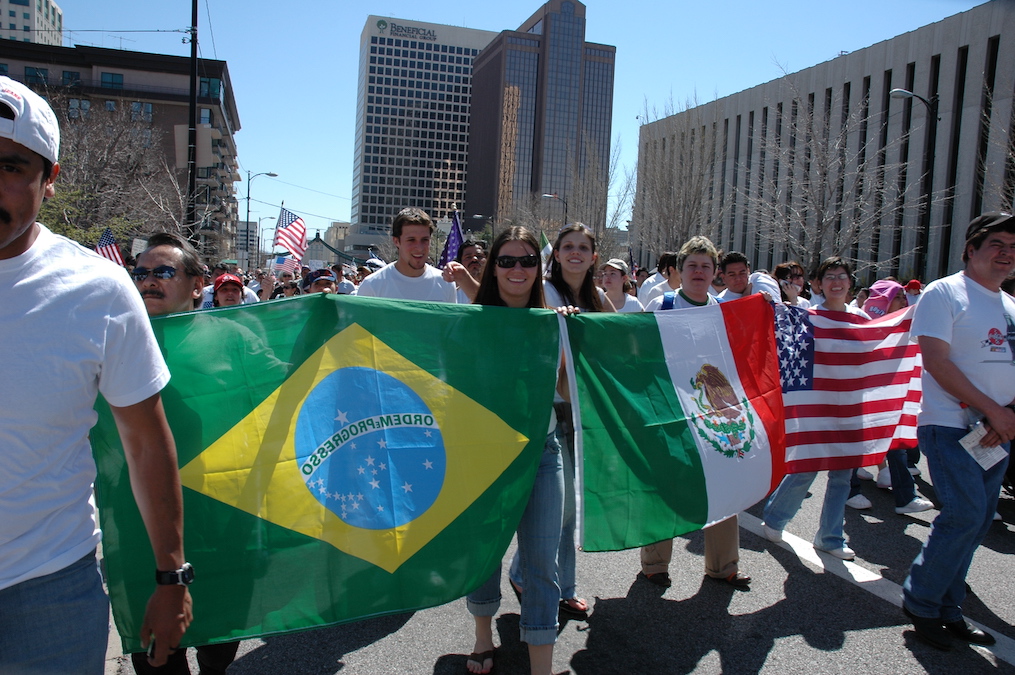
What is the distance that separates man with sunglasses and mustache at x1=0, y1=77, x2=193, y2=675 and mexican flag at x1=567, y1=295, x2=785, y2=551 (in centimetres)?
212

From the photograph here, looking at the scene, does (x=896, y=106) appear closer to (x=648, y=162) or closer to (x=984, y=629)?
(x=648, y=162)

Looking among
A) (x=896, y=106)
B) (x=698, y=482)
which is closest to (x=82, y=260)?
(x=698, y=482)

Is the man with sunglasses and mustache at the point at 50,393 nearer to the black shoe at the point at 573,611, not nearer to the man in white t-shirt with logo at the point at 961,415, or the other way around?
the black shoe at the point at 573,611

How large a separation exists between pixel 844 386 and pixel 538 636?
2981 millimetres

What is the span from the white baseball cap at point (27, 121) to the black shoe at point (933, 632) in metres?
4.22

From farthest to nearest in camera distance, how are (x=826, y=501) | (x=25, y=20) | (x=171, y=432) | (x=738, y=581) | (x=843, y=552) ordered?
(x=25, y=20) < (x=826, y=501) < (x=843, y=552) < (x=738, y=581) < (x=171, y=432)

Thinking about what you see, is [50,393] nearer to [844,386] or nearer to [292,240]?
[844,386]

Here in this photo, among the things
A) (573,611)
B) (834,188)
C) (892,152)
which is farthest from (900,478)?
(892,152)

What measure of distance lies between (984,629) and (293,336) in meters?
3.91

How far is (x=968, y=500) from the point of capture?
3.62 metres

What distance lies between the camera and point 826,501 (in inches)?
193

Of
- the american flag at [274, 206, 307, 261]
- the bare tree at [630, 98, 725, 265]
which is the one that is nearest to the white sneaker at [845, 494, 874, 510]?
the american flag at [274, 206, 307, 261]

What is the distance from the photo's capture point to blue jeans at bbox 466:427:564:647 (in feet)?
9.97

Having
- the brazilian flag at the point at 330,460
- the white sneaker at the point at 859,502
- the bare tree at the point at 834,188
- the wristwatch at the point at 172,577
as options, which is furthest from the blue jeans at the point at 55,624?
the bare tree at the point at 834,188
